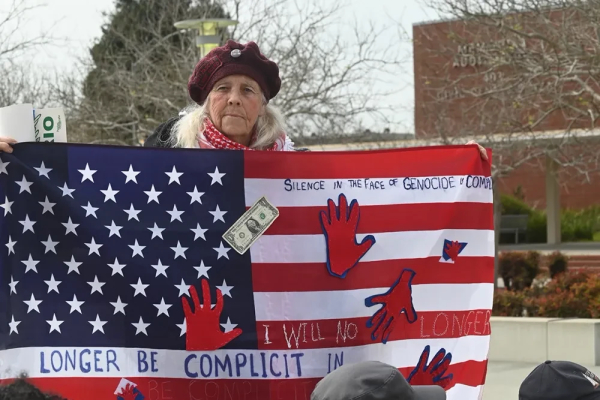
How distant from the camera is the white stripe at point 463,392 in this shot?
424 centimetres

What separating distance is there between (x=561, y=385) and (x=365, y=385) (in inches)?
32.4

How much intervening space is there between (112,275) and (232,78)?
2.99 feet

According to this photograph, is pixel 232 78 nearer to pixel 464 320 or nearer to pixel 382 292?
pixel 382 292

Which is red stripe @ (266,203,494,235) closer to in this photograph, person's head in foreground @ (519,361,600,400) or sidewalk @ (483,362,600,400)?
person's head in foreground @ (519,361,600,400)

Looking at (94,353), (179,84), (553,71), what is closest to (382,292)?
(94,353)

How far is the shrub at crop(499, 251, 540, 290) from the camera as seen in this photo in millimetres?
18797

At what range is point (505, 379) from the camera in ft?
31.4

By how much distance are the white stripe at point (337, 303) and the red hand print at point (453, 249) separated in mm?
119

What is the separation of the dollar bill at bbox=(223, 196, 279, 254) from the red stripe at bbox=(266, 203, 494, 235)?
1.2 inches

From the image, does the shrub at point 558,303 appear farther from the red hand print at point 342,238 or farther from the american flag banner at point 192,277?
the red hand print at point 342,238

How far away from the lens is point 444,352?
427cm

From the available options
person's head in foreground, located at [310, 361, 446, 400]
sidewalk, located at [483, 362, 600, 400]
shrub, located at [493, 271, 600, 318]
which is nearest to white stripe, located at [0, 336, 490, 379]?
person's head in foreground, located at [310, 361, 446, 400]

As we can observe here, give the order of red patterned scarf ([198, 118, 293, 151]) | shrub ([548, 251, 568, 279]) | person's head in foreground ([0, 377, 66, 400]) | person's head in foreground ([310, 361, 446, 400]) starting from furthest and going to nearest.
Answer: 1. shrub ([548, 251, 568, 279])
2. red patterned scarf ([198, 118, 293, 151])
3. person's head in foreground ([310, 361, 446, 400])
4. person's head in foreground ([0, 377, 66, 400])

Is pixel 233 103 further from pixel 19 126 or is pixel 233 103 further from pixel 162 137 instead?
pixel 19 126
